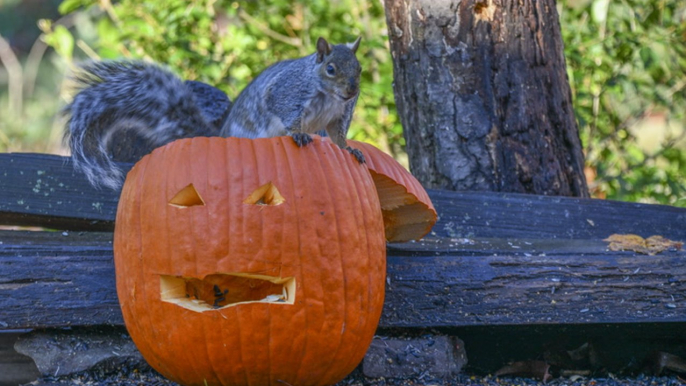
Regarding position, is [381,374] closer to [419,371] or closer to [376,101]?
[419,371]

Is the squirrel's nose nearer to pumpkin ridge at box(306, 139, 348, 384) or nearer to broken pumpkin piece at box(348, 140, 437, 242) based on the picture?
broken pumpkin piece at box(348, 140, 437, 242)

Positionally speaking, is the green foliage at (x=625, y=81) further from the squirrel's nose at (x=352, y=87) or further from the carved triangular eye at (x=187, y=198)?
the carved triangular eye at (x=187, y=198)

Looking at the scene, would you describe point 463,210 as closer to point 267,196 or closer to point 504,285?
point 504,285

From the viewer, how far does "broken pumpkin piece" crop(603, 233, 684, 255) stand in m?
2.69

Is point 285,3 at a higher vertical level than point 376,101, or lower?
higher

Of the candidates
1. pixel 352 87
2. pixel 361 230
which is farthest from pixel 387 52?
pixel 361 230

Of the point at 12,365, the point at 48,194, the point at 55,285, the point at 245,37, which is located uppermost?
the point at 245,37

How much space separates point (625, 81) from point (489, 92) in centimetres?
170

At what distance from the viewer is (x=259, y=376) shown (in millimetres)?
2145

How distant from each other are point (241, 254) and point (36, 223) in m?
1.33

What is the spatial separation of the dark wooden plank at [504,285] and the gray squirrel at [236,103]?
48 cm

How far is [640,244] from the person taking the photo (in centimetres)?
276

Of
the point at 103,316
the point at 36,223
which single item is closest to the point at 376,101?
the point at 36,223

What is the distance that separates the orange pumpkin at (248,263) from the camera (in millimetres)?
2033
